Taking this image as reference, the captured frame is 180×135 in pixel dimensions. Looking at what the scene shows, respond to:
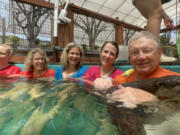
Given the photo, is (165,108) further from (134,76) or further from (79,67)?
(79,67)

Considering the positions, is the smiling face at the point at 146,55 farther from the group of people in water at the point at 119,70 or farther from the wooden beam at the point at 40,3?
the wooden beam at the point at 40,3

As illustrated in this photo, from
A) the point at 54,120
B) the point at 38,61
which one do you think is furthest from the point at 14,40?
the point at 54,120

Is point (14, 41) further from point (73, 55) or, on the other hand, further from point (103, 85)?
point (103, 85)

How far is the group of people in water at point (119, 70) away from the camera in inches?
47.7

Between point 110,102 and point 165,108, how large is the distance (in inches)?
13.5

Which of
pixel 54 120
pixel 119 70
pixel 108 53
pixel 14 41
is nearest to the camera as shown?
pixel 54 120

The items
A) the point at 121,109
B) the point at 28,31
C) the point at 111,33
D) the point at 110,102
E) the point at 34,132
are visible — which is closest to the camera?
the point at 34,132

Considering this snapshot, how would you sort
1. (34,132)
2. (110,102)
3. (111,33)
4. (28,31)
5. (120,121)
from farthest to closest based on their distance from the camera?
(111,33), (28,31), (110,102), (120,121), (34,132)

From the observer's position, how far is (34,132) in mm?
532

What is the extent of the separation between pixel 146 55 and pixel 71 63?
1.60 m

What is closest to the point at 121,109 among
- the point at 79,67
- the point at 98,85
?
the point at 98,85

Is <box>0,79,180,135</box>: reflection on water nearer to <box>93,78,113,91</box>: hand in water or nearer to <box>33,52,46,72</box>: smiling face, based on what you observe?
<box>93,78,113,91</box>: hand in water

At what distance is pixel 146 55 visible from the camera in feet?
4.00

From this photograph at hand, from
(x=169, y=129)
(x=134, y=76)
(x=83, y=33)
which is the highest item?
(x=83, y=33)
